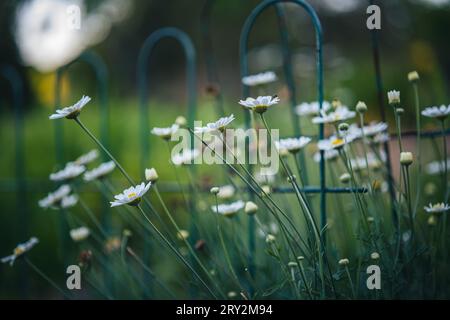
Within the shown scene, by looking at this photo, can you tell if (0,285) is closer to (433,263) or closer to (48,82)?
(433,263)

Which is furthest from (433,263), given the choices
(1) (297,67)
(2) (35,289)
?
(1) (297,67)

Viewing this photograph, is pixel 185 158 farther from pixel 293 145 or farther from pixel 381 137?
pixel 381 137

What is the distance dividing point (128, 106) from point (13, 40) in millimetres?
1549

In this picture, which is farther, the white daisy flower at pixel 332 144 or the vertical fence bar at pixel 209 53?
the vertical fence bar at pixel 209 53

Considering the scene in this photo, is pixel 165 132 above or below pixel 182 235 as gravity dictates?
above

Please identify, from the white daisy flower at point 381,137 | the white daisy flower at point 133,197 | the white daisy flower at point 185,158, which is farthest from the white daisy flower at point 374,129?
the white daisy flower at point 133,197

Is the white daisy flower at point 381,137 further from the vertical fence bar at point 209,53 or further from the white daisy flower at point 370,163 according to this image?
the vertical fence bar at point 209,53

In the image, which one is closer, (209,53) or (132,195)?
(132,195)

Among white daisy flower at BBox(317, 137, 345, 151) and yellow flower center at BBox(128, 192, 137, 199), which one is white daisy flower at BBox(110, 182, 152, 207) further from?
white daisy flower at BBox(317, 137, 345, 151)

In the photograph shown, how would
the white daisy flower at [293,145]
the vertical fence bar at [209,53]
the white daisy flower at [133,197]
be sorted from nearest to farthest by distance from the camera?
1. the white daisy flower at [133,197]
2. the white daisy flower at [293,145]
3. the vertical fence bar at [209,53]

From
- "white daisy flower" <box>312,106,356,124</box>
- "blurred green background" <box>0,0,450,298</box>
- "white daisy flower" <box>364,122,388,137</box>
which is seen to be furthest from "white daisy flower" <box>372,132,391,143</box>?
"blurred green background" <box>0,0,450,298</box>

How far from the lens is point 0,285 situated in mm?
1902

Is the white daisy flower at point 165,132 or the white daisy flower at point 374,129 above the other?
the white daisy flower at point 165,132

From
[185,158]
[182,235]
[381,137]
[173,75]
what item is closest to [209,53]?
[185,158]
